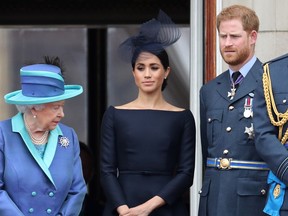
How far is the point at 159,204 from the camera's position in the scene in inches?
235

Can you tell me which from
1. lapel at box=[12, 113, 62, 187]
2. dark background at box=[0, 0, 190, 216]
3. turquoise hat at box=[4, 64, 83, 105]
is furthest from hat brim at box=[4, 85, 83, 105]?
dark background at box=[0, 0, 190, 216]

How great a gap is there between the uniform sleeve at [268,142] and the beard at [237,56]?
33cm

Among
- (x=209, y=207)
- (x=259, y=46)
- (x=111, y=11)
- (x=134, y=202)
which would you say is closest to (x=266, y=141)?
(x=209, y=207)

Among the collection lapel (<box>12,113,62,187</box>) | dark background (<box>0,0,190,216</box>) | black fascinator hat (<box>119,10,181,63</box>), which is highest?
dark background (<box>0,0,190,216</box>)

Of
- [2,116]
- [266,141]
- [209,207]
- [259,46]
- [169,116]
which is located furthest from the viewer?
[2,116]

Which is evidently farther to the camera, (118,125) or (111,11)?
(111,11)

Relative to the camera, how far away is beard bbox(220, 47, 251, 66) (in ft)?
18.8

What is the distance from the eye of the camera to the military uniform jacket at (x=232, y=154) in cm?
558

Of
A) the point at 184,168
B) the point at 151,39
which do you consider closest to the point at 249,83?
the point at 184,168

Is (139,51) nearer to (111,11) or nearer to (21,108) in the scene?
(21,108)

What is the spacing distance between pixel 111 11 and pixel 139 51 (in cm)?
322

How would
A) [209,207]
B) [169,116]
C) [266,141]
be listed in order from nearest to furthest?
[266,141] → [209,207] → [169,116]

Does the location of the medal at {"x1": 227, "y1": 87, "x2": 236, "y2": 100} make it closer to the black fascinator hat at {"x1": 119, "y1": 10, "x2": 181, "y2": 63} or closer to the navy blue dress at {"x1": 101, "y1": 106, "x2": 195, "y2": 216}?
the navy blue dress at {"x1": 101, "y1": 106, "x2": 195, "y2": 216}

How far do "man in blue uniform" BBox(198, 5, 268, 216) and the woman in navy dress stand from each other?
265 millimetres
